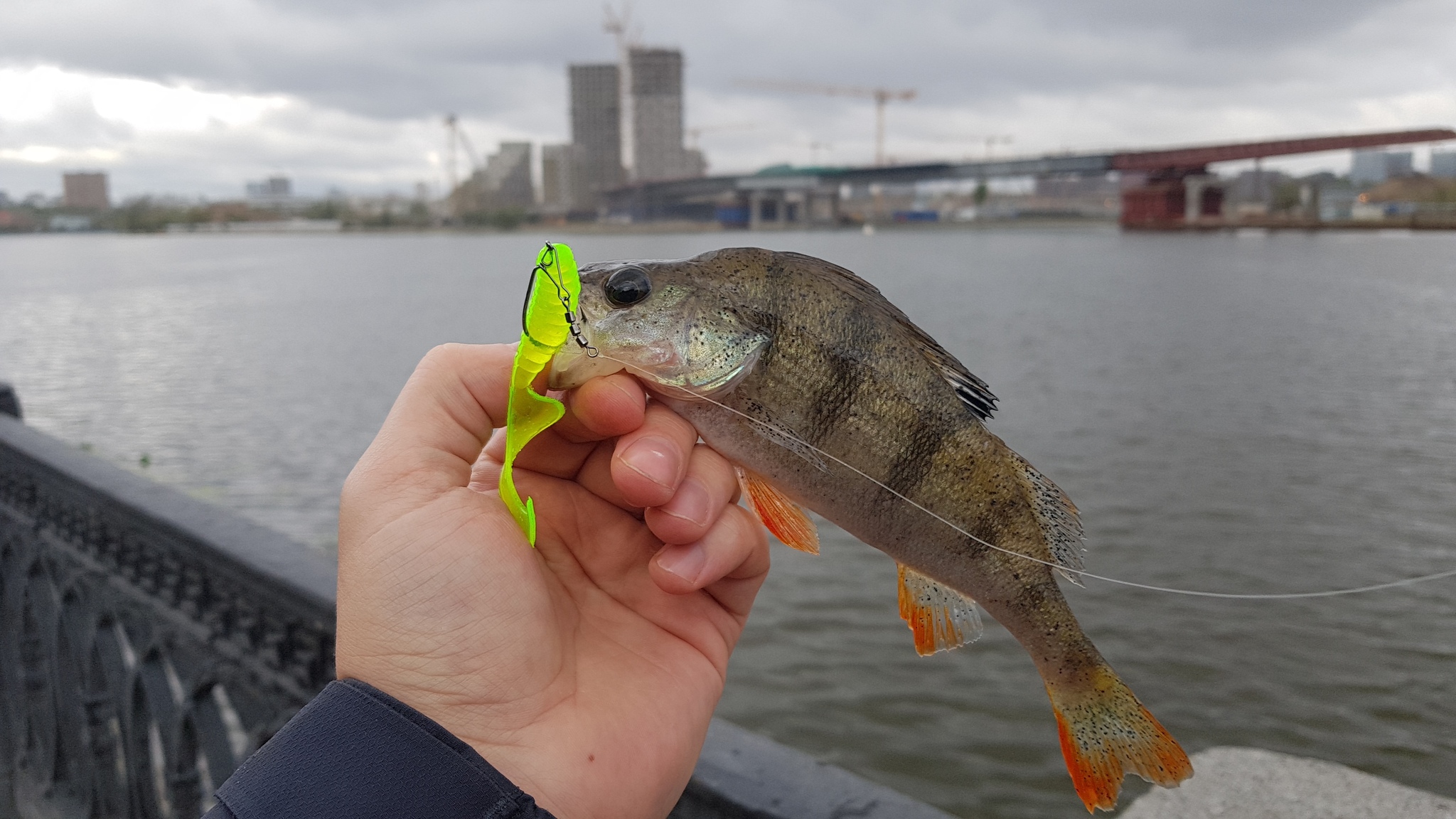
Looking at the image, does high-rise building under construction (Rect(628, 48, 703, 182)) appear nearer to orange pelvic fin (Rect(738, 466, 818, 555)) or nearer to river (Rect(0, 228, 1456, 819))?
river (Rect(0, 228, 1456, 819))

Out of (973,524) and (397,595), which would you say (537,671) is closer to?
(397,595)

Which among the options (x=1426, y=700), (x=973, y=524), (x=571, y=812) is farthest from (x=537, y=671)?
(x=1426, y=700)

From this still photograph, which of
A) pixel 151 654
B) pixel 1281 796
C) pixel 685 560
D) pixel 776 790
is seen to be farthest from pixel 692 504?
pixel 1281 796

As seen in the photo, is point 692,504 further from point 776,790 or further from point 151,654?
point 151,654

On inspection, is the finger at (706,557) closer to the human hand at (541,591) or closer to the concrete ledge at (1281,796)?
the human hand at (541,591)

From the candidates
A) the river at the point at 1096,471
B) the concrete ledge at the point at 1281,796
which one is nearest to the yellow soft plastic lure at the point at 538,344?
the river at the point at 1096,471

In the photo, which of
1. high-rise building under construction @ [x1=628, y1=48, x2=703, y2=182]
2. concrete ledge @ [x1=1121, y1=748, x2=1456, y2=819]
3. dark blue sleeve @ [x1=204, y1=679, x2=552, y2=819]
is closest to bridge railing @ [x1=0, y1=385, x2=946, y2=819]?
dark blue sleeve @ [x1=204, y1=679, x2=552, y2=819]

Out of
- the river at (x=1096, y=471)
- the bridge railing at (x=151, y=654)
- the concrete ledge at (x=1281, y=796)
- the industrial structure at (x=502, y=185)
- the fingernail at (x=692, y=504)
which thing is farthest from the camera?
the industrial structure at (x=502, y=185)
